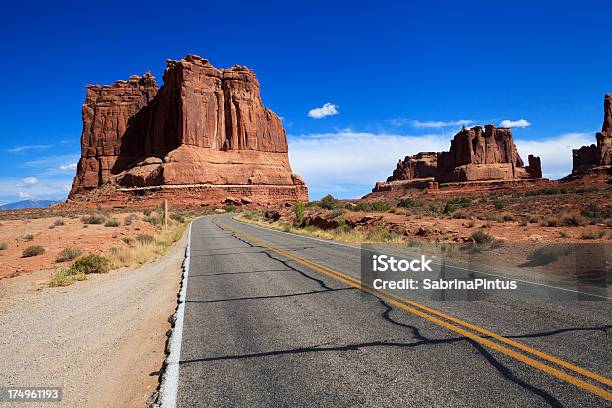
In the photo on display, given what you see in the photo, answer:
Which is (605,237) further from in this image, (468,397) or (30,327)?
(30,327)

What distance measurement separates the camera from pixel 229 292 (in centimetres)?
790

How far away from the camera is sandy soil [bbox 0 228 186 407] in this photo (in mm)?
3902

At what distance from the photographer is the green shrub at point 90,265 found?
37.0 feet

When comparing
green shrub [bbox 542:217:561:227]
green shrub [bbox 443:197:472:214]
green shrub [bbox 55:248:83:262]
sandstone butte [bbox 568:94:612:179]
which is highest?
sandstone butte [bbox 568:94:612:179]

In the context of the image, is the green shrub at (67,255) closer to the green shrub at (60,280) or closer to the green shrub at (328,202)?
the green shrub at (60,280)

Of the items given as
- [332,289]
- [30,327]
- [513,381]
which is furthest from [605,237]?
[30,327]

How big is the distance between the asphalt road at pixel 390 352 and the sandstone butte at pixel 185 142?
84.3 m

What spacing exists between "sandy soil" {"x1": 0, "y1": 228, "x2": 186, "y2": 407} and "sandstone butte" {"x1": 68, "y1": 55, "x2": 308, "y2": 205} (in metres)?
80.5

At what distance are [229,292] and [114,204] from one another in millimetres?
86206

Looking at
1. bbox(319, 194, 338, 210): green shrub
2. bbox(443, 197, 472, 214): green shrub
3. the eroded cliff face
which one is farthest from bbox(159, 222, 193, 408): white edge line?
the eroded cliff face

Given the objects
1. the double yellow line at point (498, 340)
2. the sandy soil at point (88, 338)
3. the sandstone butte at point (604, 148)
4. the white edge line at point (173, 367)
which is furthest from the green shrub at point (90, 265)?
the sandstone butte at point (604, 148)

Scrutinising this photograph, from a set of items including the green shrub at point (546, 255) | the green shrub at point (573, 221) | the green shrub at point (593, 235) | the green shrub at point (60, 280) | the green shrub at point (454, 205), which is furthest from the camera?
the green shrub at point (454, 205)

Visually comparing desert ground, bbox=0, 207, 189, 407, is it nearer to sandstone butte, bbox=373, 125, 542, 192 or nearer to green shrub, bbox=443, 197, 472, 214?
green shrub, bbox=443, 197, 472, 214

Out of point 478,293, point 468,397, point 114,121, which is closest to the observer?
point 468,397
